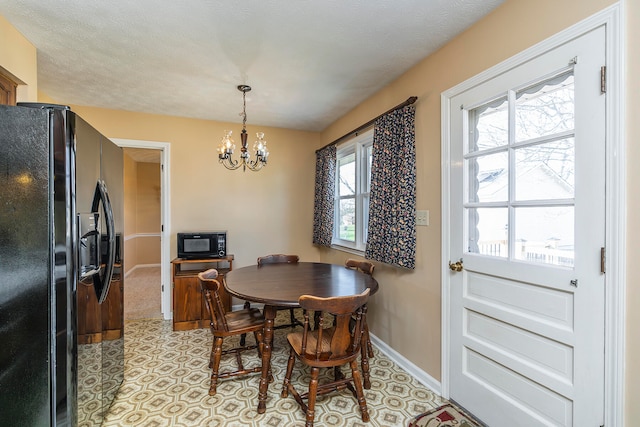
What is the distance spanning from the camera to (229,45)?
2.03 meters

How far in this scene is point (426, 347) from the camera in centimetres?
221

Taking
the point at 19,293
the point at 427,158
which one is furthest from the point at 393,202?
the point at 19,293

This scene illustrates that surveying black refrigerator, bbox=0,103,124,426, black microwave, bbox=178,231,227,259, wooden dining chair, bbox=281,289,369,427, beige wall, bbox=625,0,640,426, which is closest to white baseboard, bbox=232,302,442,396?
wooden dining chair, bbox=281,289,369,427

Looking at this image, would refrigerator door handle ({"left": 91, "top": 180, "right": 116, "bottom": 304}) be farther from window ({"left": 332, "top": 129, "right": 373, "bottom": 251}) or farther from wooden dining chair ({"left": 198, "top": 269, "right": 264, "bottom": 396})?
window ({"left": 332, "top": 129, "right": 373, "bottom": 251})

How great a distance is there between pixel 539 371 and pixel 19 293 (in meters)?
2.46

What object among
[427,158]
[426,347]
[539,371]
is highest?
[427,158]

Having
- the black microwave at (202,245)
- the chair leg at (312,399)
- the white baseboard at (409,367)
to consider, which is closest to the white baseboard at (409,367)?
the white baseboard at (409,367)

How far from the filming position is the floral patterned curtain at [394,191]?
2271 mm

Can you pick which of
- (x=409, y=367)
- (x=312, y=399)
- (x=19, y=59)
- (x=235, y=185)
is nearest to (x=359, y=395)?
(x=312, y=399)

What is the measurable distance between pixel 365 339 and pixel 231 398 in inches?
40.7

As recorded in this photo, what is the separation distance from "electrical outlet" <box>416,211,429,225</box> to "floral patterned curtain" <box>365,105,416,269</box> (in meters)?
0.03

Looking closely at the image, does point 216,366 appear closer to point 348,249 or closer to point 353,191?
point 348,249

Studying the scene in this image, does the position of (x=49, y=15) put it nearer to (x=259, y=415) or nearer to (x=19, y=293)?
(x=19, y=293)

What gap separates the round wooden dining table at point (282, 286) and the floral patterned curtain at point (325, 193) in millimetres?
987
